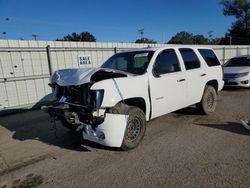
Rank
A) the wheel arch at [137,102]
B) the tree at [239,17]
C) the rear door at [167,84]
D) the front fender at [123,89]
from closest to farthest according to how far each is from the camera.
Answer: the front fender at [123,89] < the wheel arch at [137,102] < the rear door at [167,84] < the tree at [239,17]

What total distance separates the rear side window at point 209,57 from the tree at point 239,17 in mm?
49476

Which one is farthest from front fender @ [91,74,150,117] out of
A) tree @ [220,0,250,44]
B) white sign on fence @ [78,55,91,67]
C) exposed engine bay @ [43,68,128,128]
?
tree @ [220,0,250,44]

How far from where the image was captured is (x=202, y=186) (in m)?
2.95

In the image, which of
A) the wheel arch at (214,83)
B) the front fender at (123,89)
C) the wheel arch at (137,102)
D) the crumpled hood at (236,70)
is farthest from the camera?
the crumpled hood at (236,70)

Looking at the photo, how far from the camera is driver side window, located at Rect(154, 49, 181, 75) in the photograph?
4879 mm

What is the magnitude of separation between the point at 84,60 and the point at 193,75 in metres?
5.69

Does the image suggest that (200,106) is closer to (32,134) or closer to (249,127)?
(249,127)

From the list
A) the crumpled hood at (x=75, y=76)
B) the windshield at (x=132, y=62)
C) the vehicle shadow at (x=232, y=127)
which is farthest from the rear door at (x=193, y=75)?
the crumpled hood at (x=75, y=76)

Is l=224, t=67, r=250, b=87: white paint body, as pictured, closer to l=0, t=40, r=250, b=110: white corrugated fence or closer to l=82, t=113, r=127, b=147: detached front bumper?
l=0, t=40, r=250, b=110: white corrugated fence

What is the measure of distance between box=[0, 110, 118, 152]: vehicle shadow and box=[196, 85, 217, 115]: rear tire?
10.6ft

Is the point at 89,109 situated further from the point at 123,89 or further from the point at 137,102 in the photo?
the point at 137,102

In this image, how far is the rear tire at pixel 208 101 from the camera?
6.26m

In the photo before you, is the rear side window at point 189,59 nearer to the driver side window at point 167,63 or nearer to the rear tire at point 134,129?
the driver side window at point 167,63

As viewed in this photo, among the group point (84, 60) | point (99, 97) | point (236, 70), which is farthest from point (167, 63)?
point (236, 70)
